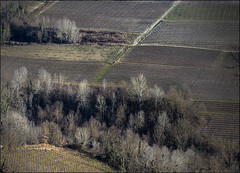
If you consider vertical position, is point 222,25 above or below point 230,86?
above

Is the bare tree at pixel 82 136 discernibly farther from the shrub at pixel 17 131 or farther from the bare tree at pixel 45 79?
the bare tree at pixel 45 79

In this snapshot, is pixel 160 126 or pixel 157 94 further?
pixel 157 94

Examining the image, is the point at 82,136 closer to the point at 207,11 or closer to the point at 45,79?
the point at 45,79

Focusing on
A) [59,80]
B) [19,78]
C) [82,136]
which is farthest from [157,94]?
[19,78]

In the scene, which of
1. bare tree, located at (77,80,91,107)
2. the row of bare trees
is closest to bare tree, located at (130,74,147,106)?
bare tree, located at (77,80,91,107)

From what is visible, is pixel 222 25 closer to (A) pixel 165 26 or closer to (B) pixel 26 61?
(A) pixel 165 26

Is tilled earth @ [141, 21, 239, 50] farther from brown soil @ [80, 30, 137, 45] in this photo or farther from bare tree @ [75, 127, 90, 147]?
bare tree @ [75, 127, 90, 147]

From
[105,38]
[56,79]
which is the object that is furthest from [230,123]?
[105,38]
